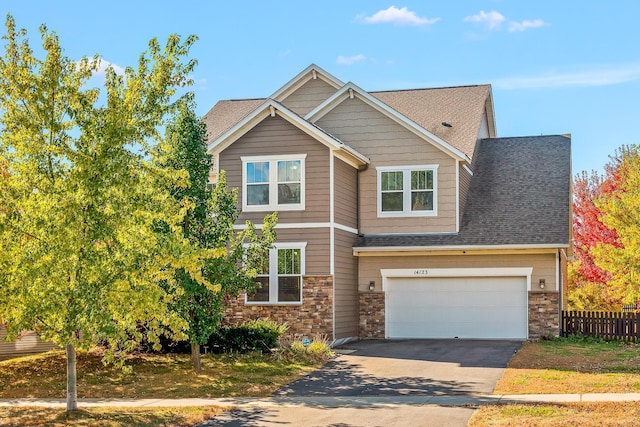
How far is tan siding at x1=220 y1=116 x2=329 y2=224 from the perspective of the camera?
25094 mm

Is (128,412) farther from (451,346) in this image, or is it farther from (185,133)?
(451,346)

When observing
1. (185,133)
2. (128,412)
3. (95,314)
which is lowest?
(128,412)

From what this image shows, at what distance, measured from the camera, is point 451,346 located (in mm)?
24594

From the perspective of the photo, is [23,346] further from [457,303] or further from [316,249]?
[457,303]

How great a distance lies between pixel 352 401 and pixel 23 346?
1200cm

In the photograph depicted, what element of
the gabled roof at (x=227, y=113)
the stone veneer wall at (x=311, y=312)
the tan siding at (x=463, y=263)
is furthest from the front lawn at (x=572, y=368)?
the gabled roof at (x=227, y=113)

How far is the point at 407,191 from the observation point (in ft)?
89.8

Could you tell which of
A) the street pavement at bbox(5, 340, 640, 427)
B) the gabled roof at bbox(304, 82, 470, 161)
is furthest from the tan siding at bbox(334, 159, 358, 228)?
the street pavement at bbox(5, 340, 640, 427)

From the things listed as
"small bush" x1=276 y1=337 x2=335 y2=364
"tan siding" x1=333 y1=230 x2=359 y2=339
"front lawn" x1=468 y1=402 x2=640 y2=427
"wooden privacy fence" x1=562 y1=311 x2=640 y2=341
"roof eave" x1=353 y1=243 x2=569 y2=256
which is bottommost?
"front lawn" x1=468 y1=402 x2=640 y2=427

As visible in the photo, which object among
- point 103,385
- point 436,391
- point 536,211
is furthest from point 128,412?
point 536,211

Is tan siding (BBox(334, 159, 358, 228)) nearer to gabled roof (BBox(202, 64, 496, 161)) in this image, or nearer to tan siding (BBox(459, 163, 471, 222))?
gabled roof (BBox(202, 64, 496, 161))

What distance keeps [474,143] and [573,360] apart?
10.7 metres

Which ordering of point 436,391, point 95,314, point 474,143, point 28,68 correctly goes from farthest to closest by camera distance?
point 474,143 < point 436,391 < point 28,68 < point 95,314

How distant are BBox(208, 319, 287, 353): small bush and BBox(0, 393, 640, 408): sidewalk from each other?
560 cm
